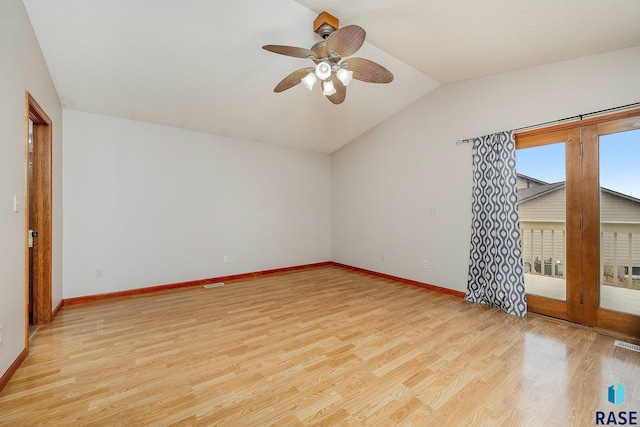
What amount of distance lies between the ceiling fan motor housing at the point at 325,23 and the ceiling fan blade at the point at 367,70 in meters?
0.41

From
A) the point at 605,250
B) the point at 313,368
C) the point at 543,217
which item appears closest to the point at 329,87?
the point at 313,368

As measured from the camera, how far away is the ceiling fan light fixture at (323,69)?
226 centimetres

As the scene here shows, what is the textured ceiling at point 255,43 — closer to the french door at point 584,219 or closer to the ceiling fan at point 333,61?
the ceiling fan at point 333,61

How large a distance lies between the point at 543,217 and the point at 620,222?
612 millimetres

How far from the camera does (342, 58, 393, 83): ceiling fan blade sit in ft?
7.54

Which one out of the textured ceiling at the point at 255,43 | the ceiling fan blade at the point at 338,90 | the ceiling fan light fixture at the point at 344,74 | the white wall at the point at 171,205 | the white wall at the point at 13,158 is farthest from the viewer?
the white wall at the point at 171,205

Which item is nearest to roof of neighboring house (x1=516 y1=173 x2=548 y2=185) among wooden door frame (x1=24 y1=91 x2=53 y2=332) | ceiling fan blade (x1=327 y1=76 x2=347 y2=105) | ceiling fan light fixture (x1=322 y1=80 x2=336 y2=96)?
Result: ceiling fan blade (x1=327 y1=76 x2=347 y2=105)

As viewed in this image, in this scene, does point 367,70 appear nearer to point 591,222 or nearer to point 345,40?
point 345,40

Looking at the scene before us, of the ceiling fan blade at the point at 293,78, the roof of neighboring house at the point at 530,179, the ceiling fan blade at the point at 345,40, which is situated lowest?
the roof of neighboring house at the point at 530,179

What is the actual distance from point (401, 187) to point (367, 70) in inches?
97.6

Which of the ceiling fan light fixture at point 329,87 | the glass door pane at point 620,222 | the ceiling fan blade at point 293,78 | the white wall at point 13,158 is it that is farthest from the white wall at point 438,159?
the white wall at point 13,158

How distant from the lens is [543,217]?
3.11 m

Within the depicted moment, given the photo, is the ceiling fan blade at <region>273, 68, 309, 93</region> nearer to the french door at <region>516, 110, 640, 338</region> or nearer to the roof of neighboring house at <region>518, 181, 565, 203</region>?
the french door at <region>516, 110, 640, 338</region>

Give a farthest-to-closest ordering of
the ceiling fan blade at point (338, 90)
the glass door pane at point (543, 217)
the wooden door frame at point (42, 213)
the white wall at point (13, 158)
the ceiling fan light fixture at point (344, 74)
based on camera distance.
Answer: the glass door pane at point (543, 217)
the wooden door frame at point (42, 213)
the ceiling fan blade at point (338, 90)
the ceiling fan light fixture at point (344, 74)
the white wall at point (13, 158)
